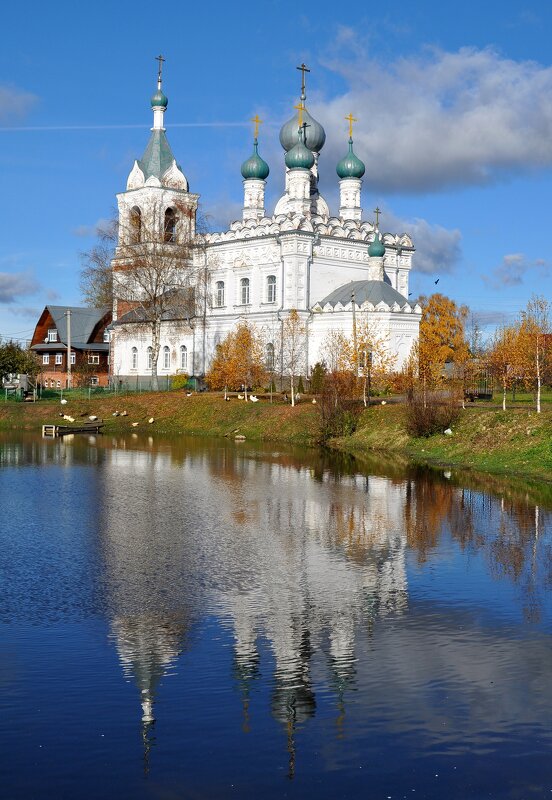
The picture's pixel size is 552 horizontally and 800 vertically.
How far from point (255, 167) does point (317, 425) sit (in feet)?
87.4

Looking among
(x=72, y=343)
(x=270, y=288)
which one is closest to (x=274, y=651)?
(x=270, y=288)

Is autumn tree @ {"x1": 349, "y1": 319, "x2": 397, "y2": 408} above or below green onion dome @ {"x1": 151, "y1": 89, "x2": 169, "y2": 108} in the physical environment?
below

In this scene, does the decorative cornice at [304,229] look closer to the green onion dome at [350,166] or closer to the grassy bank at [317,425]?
the green onion dome at [350,166]

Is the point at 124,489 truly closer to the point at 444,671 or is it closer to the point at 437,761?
the point at 444,671

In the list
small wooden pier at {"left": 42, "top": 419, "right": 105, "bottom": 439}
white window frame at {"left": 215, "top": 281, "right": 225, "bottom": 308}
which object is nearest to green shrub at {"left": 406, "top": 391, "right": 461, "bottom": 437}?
small wooden pier at {"left": 42, "top": 419, "right": 105, "bottom": 439}

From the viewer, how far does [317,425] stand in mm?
40250

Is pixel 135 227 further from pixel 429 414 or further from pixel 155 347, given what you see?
pixel 429 414

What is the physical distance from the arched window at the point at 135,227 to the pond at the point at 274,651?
37.0 m

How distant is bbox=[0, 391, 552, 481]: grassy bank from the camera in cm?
2980

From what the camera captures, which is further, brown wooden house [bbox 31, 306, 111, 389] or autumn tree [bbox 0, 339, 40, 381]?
brown wooden house [bbox 31, 306, 111, 389]

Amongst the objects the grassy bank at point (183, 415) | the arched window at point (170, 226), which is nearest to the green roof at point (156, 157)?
the arched window at point (170, 226)

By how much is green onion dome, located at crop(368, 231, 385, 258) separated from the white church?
0.45ft

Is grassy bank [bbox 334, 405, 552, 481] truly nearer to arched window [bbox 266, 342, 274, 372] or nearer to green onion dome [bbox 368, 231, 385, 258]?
arched window [bbox 266, 342, 274, 372]

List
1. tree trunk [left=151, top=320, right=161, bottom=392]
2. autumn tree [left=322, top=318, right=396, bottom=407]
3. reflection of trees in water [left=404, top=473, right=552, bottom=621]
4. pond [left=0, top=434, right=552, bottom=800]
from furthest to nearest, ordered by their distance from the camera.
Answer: tree trunk [left=151, top=320, right=161, bottom=392], autumn tree [left=322, top=318, right=396, bottom=407], reflection of trees in water [left=404, top=473, right=552, bottom=621], pond [left=0, top=434, right=552, bottom=800]
